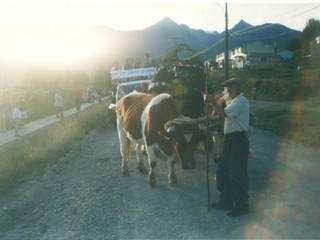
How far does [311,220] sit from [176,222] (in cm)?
204

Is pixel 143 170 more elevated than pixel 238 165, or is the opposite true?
pixel 238 165

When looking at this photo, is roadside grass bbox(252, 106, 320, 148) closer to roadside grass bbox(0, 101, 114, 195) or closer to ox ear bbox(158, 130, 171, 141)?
ox ear bbox(158, 130, 171, 141)

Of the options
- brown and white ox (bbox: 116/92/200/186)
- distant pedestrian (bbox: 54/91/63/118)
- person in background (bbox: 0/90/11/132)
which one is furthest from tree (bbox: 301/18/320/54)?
brown and white ox (bbox: 116/92/200/186)

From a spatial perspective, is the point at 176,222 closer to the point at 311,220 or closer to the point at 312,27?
the point at 311,220

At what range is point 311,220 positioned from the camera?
6.22 m

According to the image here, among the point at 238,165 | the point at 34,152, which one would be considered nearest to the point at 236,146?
the point at 238,165

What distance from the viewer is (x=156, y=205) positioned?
728 centimetres

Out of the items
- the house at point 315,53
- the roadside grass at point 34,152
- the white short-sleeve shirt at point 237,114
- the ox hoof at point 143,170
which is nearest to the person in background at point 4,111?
the roadside grass at point 34,152

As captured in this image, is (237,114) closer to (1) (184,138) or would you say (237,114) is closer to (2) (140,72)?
(1) (184,138)

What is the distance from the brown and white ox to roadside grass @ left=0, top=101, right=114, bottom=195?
2493 millimetres

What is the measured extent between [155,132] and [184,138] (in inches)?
33.8

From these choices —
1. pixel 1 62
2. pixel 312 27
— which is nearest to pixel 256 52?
pixel 312 27

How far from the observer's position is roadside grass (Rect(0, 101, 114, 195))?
977cm

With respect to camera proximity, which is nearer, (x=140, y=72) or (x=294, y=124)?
(x=140, y=72)
